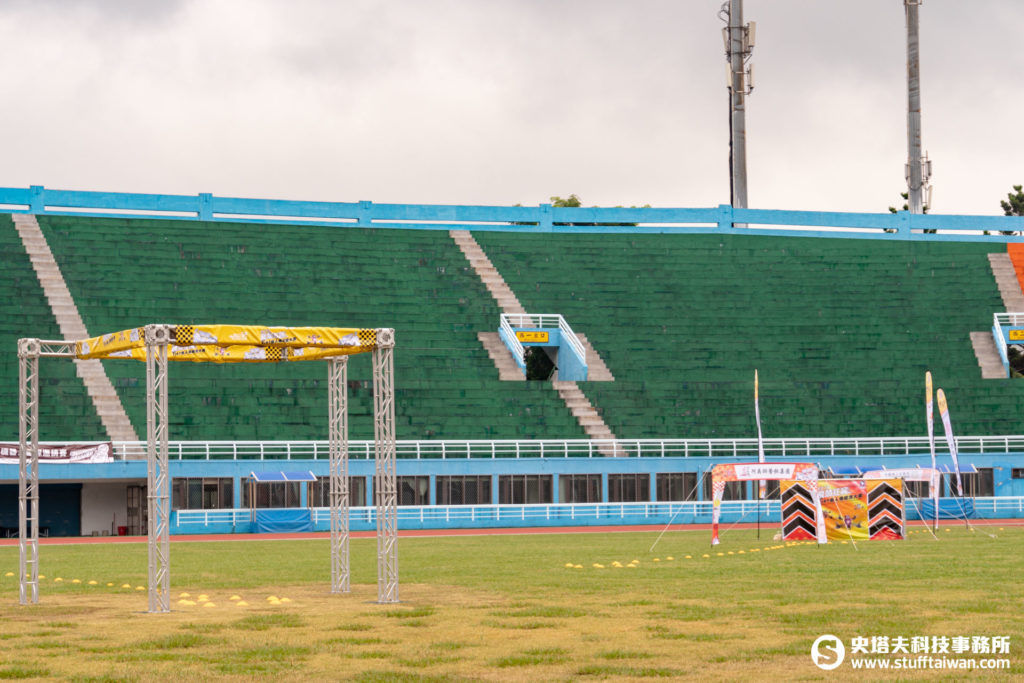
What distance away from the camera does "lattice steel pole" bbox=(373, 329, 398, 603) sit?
21.8 metres

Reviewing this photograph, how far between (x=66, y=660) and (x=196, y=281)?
4984 centimetres

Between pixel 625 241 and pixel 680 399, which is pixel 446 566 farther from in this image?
pixel 625 241

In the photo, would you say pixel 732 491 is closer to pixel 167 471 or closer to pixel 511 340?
pixel 511 340

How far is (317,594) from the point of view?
2345cm

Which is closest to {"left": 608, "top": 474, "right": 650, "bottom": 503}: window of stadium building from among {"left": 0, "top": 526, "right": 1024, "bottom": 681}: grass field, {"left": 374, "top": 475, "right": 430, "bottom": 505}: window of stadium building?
{"left": 374, "top": 475, "right": 430, "bottom": 505}: window of stadium building

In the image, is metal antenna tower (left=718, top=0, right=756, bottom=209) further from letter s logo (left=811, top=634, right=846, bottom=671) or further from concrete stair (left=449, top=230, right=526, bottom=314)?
letter s logo (left=811, top=634, right=846, bottom=671)

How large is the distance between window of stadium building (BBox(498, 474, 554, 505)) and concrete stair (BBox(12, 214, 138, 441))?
45.2ft

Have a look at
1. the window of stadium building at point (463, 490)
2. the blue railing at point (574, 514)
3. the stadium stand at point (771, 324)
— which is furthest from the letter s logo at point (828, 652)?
the stadium stand at point (771, 324)

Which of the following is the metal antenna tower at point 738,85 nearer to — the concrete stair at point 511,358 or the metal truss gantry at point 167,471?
the concrete stair at point 511,358

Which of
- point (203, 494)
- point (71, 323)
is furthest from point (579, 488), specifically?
point (71, 323)

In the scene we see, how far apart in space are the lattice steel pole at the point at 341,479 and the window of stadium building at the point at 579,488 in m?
29.0

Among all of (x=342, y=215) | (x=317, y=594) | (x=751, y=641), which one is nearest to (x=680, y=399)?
(x=342, y=215)

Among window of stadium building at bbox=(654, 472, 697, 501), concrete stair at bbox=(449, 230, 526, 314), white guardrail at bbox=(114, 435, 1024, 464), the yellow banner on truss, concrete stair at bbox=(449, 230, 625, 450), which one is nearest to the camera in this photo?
the yellow banner on truss

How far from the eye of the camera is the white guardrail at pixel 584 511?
5109 centimetres
